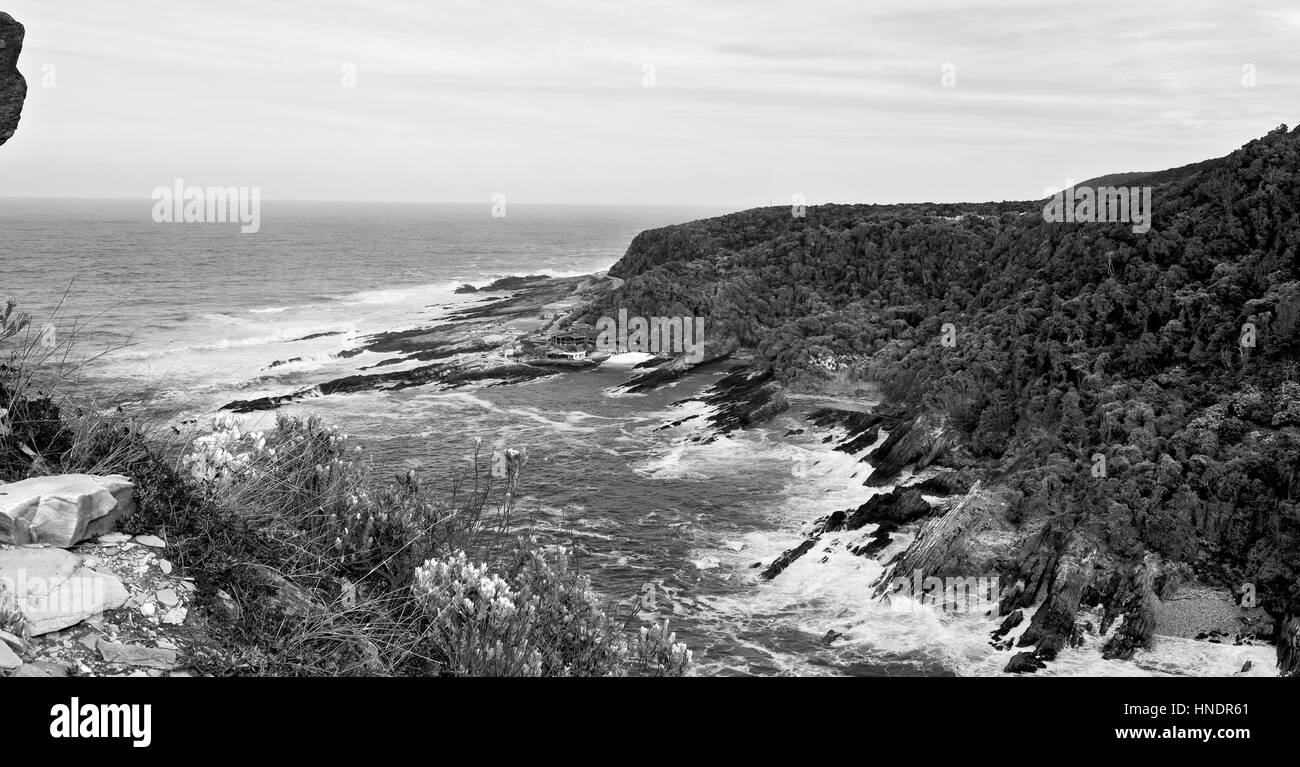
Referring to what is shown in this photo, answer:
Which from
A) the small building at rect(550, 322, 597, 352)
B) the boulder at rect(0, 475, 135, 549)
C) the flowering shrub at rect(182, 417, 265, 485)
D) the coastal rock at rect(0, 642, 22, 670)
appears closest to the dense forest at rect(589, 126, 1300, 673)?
the small building at rect(550, 322, 597, 352)

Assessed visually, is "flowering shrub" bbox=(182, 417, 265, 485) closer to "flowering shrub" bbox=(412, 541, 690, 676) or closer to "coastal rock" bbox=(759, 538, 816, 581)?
"flowering shrub" bbox=(412, 541, 690, 676)

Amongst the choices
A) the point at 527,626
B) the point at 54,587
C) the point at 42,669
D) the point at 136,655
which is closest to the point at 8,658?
the point at 42,669

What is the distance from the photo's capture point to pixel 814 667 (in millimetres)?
20078

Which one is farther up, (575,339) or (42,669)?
(575,339)

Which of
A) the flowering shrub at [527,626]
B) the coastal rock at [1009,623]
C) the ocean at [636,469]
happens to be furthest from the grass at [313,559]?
the coastal rock at [1009,623]

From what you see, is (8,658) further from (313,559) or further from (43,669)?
(313,559)

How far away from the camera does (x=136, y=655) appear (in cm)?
527

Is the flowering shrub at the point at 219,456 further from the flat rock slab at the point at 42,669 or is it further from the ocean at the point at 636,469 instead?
the flat rock slab at the point at 42,669

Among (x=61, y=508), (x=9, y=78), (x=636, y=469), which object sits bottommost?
(x=636, y=469)

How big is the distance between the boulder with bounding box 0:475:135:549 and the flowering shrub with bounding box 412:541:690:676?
85.3 inches

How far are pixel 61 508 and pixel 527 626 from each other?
10.7 ft

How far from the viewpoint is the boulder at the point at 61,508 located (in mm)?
5805

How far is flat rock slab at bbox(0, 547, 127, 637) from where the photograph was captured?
5223mm
